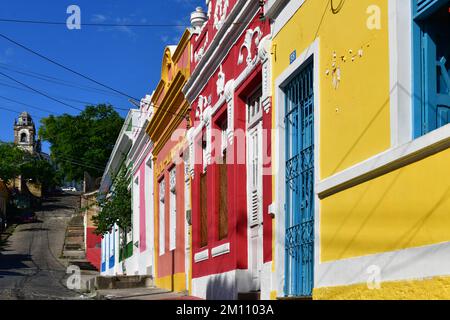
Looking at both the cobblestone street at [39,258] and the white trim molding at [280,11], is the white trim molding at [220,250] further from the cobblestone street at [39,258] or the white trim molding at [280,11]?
the cobblestone street at [39,258]

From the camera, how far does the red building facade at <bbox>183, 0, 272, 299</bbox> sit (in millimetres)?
9734

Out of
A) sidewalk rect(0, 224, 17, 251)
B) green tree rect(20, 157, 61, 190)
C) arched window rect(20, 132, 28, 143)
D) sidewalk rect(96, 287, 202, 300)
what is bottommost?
sidewalk rect(96, 287, 202, 300)

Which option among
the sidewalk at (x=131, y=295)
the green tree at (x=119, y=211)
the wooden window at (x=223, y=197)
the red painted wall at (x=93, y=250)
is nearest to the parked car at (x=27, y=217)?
the red painted wall at (x=93, y=250)

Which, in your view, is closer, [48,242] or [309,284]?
[309,284]

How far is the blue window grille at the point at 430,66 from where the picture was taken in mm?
5789

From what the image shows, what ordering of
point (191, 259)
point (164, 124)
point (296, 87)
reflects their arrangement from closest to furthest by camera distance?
point (296, 87)
point (191, 259)
point (164, 124)

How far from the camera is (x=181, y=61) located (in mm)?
15781

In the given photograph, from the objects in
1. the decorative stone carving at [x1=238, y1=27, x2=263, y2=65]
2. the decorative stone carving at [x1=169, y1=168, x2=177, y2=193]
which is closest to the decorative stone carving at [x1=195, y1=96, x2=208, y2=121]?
the decorative stone carving at [x1=169, y1=168, x2=177, y2=193]

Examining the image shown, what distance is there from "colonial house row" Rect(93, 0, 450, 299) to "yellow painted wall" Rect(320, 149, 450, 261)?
0.05 ft

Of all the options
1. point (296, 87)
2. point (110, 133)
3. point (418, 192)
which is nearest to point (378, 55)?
point (418, 192)

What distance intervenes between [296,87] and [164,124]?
8756mm

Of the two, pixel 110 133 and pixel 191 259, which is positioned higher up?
pixel 110 133

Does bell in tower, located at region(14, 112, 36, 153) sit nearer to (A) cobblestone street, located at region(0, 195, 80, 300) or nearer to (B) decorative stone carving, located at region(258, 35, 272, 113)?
(A) cobblestone street, located at region(0, 195, 80, 300)

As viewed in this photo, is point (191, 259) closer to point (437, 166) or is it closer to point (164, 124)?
point (164, 124)
